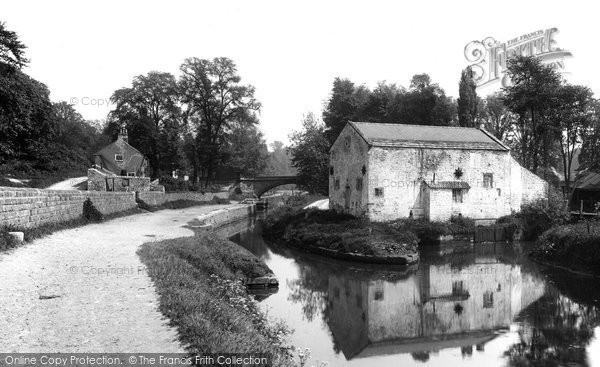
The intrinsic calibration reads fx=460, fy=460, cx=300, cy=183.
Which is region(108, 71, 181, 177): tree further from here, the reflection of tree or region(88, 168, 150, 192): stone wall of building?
the reflection of tree

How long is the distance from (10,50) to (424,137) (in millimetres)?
26855

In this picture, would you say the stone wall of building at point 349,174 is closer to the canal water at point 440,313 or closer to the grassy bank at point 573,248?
the canal water at point 440,313

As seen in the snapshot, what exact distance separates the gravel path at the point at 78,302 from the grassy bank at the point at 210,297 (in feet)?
1.02

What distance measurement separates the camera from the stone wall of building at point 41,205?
1353cm

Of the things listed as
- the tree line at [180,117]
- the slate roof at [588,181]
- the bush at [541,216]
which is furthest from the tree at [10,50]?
the slate roof at [588,181]

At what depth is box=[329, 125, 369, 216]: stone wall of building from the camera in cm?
2924

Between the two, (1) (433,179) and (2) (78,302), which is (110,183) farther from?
(2) (78,302)

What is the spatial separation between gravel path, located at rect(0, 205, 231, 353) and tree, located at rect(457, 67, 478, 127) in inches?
1562

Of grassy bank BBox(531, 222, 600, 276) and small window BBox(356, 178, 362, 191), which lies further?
small window BBox(356, 178, 362, 191)

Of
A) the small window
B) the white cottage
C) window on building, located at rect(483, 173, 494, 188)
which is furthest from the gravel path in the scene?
window on building, located at rect(483, 173, 494, 188)

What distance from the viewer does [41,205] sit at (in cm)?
1628

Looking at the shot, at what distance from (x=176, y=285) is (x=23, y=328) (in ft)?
11.1

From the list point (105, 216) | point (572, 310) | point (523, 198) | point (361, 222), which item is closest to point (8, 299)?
point (572, 310)

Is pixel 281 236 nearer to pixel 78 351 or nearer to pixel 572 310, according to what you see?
pixel 572 310
